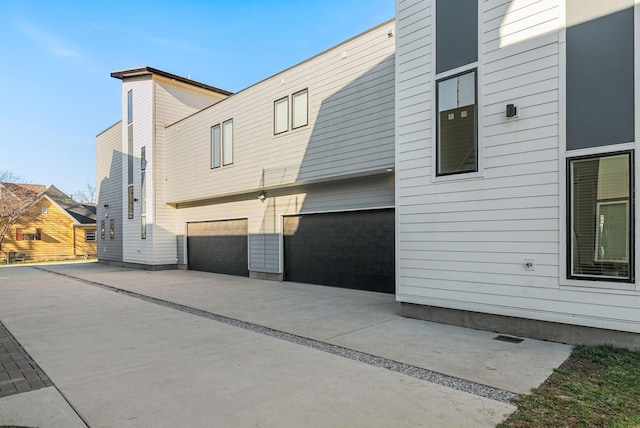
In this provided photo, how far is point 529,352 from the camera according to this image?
4082 mm

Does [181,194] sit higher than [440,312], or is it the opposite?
[181,194]

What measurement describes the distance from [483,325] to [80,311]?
7.09 metres

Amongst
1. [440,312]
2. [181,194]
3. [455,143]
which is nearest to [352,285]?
[440,312]

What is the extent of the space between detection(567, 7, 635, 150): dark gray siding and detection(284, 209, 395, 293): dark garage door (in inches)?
173

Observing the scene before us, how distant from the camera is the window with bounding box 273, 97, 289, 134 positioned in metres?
9.95

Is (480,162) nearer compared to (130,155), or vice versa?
(480,162)

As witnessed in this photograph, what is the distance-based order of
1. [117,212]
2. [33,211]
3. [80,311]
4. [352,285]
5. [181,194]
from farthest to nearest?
[33,211] < [117,212] < [181,194] < [352,285] < [80,311]

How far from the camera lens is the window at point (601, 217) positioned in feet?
13.0

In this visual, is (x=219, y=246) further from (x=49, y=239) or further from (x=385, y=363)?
(x=49, y=239)

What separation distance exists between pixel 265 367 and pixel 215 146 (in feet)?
33.2

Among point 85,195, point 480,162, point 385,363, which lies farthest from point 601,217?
point 85,195

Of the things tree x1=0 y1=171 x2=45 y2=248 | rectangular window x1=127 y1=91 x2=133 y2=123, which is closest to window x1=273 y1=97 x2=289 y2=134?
rectangular window x1=127 y1=91 x2=133 y2=123

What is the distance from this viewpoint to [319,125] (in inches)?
355

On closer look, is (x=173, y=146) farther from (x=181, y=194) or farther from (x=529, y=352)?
(x=529, y=352)
